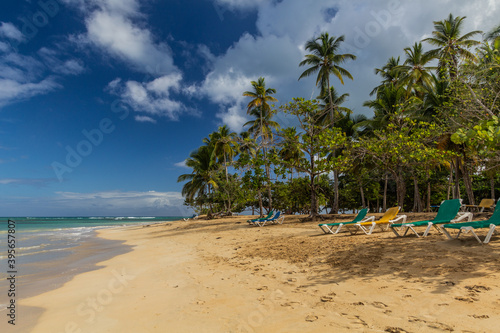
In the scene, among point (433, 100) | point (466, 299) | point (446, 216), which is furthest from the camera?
point (433, 100)

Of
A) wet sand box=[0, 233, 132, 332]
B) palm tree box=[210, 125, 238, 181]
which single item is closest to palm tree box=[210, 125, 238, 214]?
palm tree box=[210, 125, 238, 181]

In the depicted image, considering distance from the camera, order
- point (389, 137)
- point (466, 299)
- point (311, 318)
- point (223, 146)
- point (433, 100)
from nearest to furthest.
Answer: point (311, 318) → point (466, 299) → point (389, 137) → point (433, 100) → point (223, 146)

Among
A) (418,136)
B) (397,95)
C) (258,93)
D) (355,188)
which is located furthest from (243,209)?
(418,136)

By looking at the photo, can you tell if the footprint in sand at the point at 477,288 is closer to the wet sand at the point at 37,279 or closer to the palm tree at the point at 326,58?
the wet sand at the point at 37,279

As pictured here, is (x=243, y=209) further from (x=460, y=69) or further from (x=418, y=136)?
(x=460, y=69)

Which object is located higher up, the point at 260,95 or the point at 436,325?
the point at 260,95

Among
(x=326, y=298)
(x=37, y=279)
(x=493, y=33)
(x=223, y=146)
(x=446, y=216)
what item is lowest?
(x=37, y=279)

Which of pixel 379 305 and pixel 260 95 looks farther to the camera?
pixel 260 95

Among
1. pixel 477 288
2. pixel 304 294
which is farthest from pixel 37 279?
pixel 477 288

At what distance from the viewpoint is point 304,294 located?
4.22m

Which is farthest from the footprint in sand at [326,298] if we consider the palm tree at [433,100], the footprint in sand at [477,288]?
the palm tree at [433,100]

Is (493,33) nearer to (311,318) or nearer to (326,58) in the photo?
(326,58)

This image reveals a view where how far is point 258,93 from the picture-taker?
27.3 metres

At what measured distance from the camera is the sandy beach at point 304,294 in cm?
325
